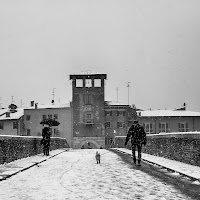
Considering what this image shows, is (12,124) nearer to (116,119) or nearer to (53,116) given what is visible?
(53,116)

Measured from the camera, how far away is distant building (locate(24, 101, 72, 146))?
250ft

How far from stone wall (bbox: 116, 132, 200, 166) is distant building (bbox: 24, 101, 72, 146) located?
51181 mm

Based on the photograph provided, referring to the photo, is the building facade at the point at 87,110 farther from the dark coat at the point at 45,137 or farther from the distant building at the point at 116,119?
the dark coat at the point at 45,137

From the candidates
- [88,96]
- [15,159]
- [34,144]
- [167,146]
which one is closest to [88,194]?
[15,159]

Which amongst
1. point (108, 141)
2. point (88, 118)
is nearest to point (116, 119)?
point (108, 141)

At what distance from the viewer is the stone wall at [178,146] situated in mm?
14271

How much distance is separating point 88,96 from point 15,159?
174 ft

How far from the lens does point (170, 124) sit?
7756 cm

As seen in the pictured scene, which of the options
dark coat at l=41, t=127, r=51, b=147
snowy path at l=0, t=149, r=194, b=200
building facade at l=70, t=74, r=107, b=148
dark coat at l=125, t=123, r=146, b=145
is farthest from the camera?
building facade at l=70, t=74, r=107, b=148

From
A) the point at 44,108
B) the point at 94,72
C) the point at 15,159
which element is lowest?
the point at 15,159

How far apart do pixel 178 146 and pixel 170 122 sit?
6123 centimetres

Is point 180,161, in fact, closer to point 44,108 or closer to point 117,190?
point 117,190

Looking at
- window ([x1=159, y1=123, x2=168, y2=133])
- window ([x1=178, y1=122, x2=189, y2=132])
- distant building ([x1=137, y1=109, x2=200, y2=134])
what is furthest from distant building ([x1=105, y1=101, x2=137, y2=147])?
window ([x1=178, y1=122, x2=189, y2=132])

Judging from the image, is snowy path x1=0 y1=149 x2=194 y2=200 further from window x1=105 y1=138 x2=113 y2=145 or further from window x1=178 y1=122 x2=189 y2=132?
window x1=178 y1=122 x2=189 y2=132
